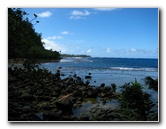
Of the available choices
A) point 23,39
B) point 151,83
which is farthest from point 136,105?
point 23,39

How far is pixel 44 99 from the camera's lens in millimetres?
4938

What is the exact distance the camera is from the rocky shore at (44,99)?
13.7 feet

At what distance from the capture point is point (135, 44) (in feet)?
14.0

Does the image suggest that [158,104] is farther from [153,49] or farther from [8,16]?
[8,16]

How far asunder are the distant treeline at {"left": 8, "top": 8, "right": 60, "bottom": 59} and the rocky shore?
257 millimetres

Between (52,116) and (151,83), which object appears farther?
(151,83)

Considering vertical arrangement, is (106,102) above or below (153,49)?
below

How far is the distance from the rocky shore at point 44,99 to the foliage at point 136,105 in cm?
14

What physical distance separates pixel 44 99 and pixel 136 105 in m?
1.62

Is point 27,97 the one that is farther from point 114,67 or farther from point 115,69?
point 115,69

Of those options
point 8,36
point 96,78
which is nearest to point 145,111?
point 8,36

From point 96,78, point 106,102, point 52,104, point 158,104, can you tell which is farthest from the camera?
point 96,78
